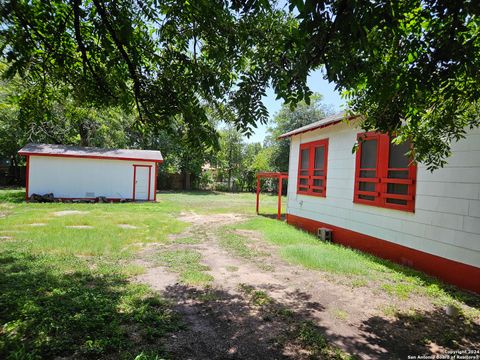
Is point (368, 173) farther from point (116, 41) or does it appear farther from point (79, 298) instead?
point (79, 298)

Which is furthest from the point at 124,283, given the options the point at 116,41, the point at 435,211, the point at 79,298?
the point at 435,211

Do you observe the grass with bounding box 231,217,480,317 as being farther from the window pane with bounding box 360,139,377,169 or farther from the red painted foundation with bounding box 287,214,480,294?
the window pane with bounding box 360,139,377,169

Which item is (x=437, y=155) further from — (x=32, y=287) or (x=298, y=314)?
(x=32, y=287)

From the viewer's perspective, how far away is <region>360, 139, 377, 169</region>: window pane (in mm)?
7042

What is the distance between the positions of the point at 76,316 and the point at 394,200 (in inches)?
238

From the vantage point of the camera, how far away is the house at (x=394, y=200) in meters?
4.85

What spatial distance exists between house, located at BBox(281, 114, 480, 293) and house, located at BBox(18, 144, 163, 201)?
1159 centimetres

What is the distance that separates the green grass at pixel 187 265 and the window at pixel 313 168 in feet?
15.0

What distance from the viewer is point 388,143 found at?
655 centimetres

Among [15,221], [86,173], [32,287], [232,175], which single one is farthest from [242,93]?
[232,175]

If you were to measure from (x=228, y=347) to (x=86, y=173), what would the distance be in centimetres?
1684

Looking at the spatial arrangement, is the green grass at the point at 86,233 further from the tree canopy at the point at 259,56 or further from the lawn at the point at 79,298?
the tree canopy at the point at 259,56

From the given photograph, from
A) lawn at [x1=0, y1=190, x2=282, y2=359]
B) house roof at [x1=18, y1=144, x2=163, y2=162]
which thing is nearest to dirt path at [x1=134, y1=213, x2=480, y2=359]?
lawn at [x1=0, y1=190, x2=282, y2=359]

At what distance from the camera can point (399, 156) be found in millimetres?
6332
